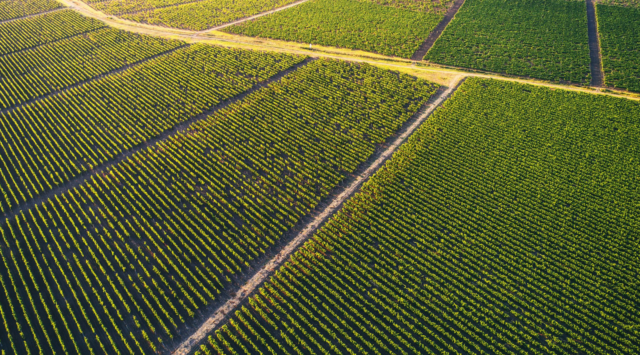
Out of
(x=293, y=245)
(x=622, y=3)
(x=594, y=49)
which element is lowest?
(x=293, y=245)

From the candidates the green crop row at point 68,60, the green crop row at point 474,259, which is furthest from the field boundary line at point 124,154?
the green crop row at point 474,259

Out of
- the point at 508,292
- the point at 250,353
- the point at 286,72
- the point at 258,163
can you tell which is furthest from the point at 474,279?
the point at 286,72

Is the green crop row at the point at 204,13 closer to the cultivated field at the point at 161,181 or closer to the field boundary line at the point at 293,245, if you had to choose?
the cultivated field at the point at 161,181

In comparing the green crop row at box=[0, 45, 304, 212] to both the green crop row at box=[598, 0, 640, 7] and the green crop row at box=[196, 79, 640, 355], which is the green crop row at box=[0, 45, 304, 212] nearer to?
the green crop row at box=[196, 79, 640, 355]

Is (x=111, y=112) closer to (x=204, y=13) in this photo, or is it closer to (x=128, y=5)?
(x=204, y=13)

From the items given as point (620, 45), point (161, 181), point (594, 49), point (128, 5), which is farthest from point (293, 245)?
point (128, 5)

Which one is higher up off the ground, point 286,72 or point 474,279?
point 286,72

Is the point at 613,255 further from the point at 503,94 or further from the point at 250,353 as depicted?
the point at 250,353
